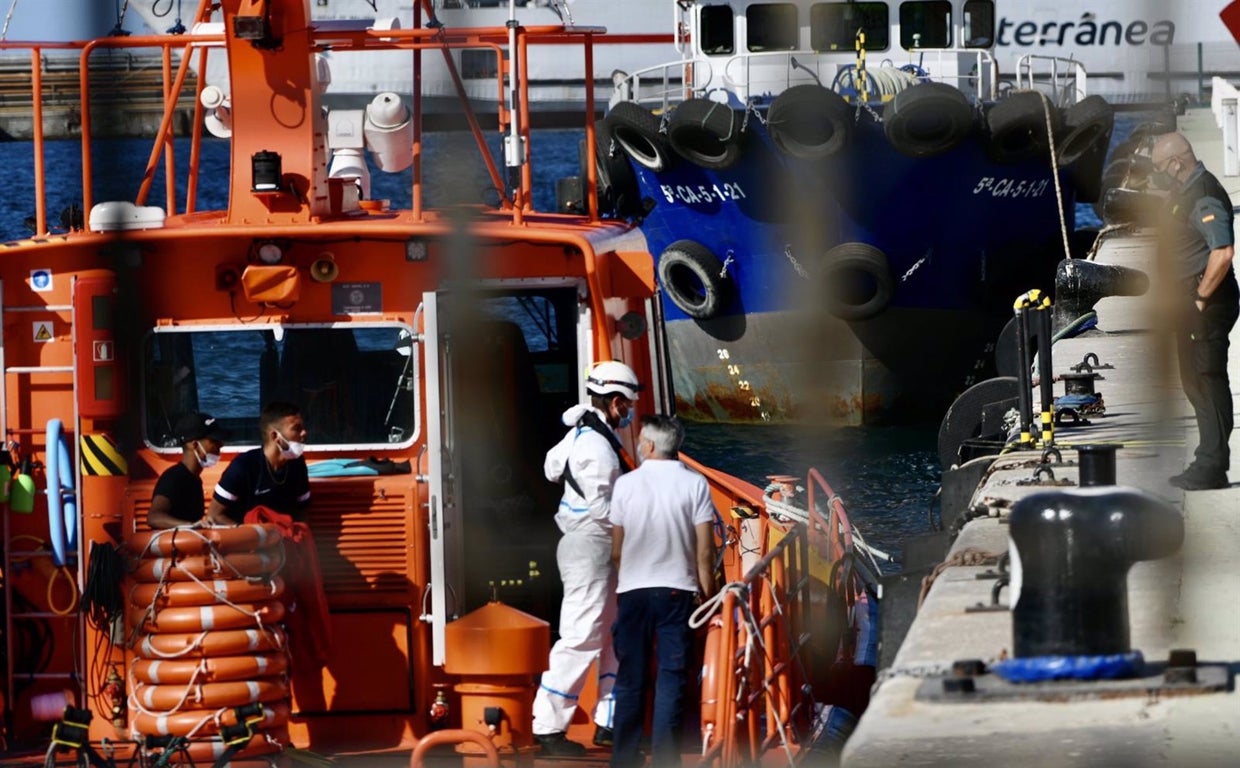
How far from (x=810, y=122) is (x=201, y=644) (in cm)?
1079

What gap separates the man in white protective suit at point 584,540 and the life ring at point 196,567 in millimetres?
942

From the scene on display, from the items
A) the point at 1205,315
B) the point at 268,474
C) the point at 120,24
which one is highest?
the point at 120,24

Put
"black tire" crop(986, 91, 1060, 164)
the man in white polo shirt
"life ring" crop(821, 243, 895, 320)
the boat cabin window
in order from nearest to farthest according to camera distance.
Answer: the man in white polo shirt → the boat cabin window → "black tire" crop(986, 91, 1060, 164) → "life ring" crop(821, 243, 895, 320)

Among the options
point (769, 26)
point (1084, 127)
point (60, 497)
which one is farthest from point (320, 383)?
point (769, 26)

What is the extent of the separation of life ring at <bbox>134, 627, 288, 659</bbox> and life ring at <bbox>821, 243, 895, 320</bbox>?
11.4 metres

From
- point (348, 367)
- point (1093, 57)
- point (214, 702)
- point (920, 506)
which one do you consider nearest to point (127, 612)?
point (214, 702)

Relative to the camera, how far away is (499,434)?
6.41 metres

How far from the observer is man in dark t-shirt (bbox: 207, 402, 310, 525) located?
5527 mm

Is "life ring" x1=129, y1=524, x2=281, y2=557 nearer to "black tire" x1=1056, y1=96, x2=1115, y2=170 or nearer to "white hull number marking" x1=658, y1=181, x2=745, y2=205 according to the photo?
"black tire" x1=1056, y1=96, x2=1115, y2=170

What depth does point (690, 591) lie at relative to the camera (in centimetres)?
532

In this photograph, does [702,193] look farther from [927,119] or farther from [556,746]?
[556,746]

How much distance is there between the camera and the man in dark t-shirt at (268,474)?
218 inches

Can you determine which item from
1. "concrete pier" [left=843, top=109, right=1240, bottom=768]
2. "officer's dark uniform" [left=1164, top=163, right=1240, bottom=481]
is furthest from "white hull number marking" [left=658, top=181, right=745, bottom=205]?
"officer's dark uniform" [left=1164, top=163, right=1240, bottom=481]

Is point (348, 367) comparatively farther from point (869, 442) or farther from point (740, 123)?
point (869, 442)
